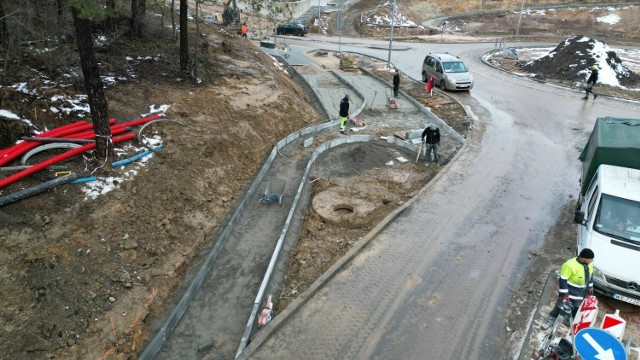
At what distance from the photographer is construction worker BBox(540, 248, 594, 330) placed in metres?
6.73

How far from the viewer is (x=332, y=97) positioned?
69.2 ft

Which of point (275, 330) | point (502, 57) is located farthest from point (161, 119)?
point (502, 57)

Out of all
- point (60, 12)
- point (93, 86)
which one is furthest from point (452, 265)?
point (60, 12)

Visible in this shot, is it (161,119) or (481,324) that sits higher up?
(161,119)

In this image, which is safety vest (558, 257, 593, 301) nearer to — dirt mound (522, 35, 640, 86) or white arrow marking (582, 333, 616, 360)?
white arrow marking (582, 333, 616, 360)

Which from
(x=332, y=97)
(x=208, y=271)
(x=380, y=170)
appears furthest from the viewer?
(x=332, y=97)

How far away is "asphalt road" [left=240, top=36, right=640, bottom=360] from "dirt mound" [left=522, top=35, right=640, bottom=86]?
1157 cm

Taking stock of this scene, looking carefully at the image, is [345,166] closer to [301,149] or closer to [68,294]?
[301,149]

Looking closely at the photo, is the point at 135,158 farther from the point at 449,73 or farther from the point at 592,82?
the point at 592,82

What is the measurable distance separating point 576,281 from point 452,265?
265cm

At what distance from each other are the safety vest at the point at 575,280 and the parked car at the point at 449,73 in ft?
55.6

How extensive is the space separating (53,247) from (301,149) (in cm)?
886

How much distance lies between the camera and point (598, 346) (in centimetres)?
527

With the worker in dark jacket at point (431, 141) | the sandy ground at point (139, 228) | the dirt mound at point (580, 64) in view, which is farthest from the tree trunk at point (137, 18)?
the dirt mound at point (580, 64)
